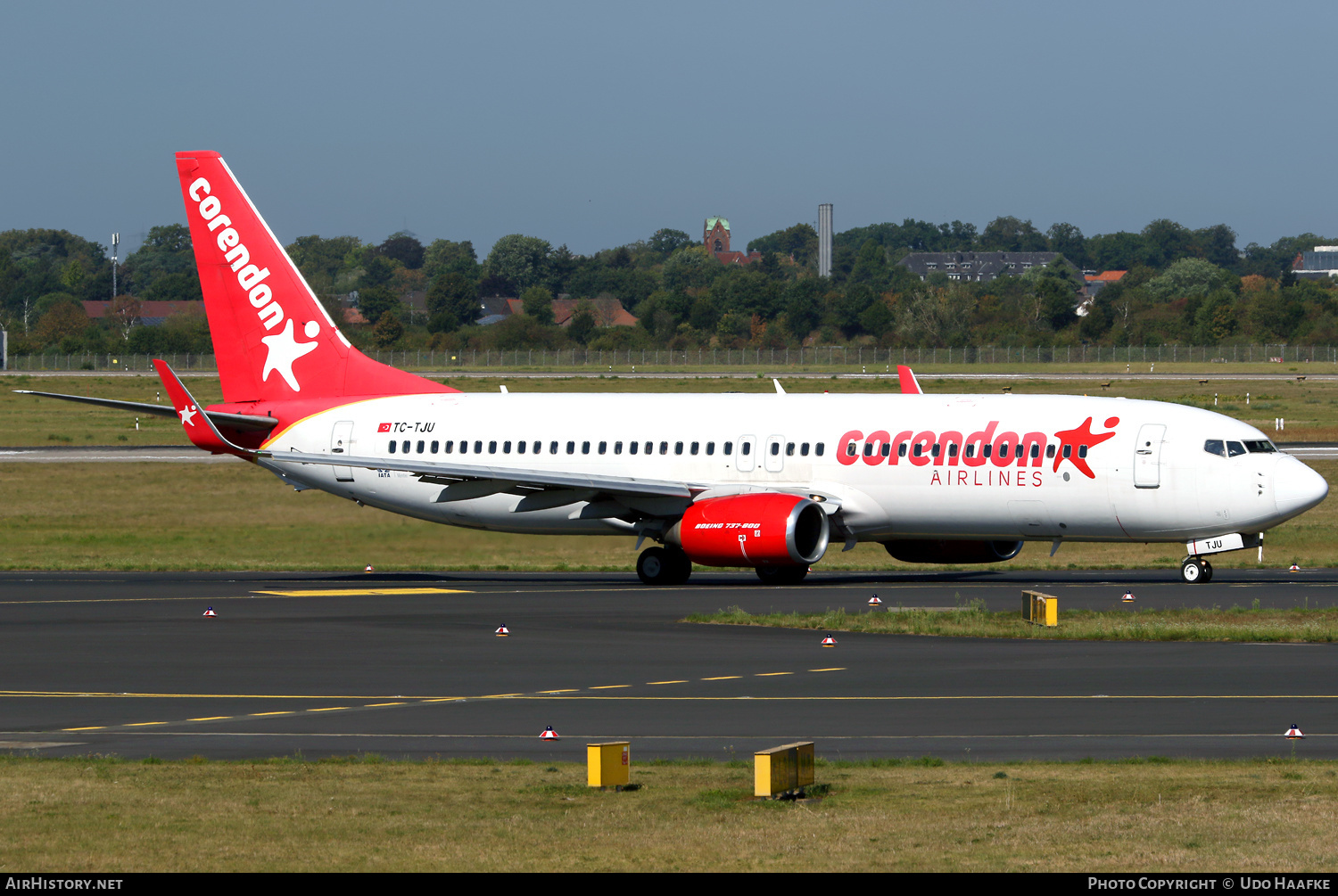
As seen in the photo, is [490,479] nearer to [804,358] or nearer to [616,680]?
[616,680]

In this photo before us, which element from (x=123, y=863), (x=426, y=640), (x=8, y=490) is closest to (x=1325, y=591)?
(x=426, y=640)

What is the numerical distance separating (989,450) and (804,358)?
432 feet

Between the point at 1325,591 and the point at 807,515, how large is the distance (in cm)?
1141

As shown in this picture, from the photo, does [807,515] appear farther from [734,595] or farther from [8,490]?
[8,490]

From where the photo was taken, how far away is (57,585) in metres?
44.1

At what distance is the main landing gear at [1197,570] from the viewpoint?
41.1 meters

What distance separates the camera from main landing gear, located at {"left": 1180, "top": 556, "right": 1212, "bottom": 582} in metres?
41.1

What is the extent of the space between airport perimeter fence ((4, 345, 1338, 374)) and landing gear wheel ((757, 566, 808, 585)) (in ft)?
353

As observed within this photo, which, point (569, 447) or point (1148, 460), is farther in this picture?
point (569, 447)

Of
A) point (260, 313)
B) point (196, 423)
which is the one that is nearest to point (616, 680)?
point (196, 423)

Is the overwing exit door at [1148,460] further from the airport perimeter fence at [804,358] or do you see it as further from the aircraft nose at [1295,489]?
the airport perimeter fence at [804,358]

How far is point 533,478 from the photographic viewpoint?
140 feet

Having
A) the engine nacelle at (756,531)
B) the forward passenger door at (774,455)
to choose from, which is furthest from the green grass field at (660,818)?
the forward passenger door at (774,455)

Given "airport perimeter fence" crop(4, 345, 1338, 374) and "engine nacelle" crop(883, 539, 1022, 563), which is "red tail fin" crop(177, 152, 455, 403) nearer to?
"engine nacelle" crop(883, 539, 1022, 563)
